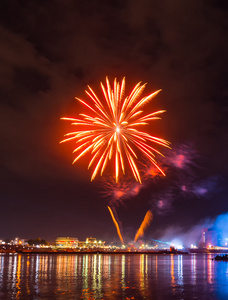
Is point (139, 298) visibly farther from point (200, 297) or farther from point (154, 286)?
point (154, 286)

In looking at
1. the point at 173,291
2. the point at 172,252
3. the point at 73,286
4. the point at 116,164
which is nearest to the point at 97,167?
the point at 116,164

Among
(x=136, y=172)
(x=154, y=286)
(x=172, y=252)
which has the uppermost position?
(x=136, y=172)

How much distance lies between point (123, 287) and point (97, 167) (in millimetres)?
16328

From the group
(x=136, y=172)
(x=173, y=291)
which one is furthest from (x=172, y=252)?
(x=173, y=291)

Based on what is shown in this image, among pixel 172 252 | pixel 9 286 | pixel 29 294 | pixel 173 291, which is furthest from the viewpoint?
pixel 172 252

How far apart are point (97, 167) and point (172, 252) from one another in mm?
170966

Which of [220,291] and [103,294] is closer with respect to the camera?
[103,294]

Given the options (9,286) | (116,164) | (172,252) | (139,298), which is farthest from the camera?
(172,252)

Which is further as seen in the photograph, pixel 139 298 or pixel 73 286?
pixel 73 286

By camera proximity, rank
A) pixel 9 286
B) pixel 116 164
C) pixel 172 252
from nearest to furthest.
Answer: pixel 9 286 < pixel 116 164 < pixel 172 252

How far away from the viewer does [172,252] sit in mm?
196875

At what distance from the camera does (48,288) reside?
2481cm

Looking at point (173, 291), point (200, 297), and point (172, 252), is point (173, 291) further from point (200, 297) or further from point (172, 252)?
point (172, 252)

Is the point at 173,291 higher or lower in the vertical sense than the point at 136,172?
lower
